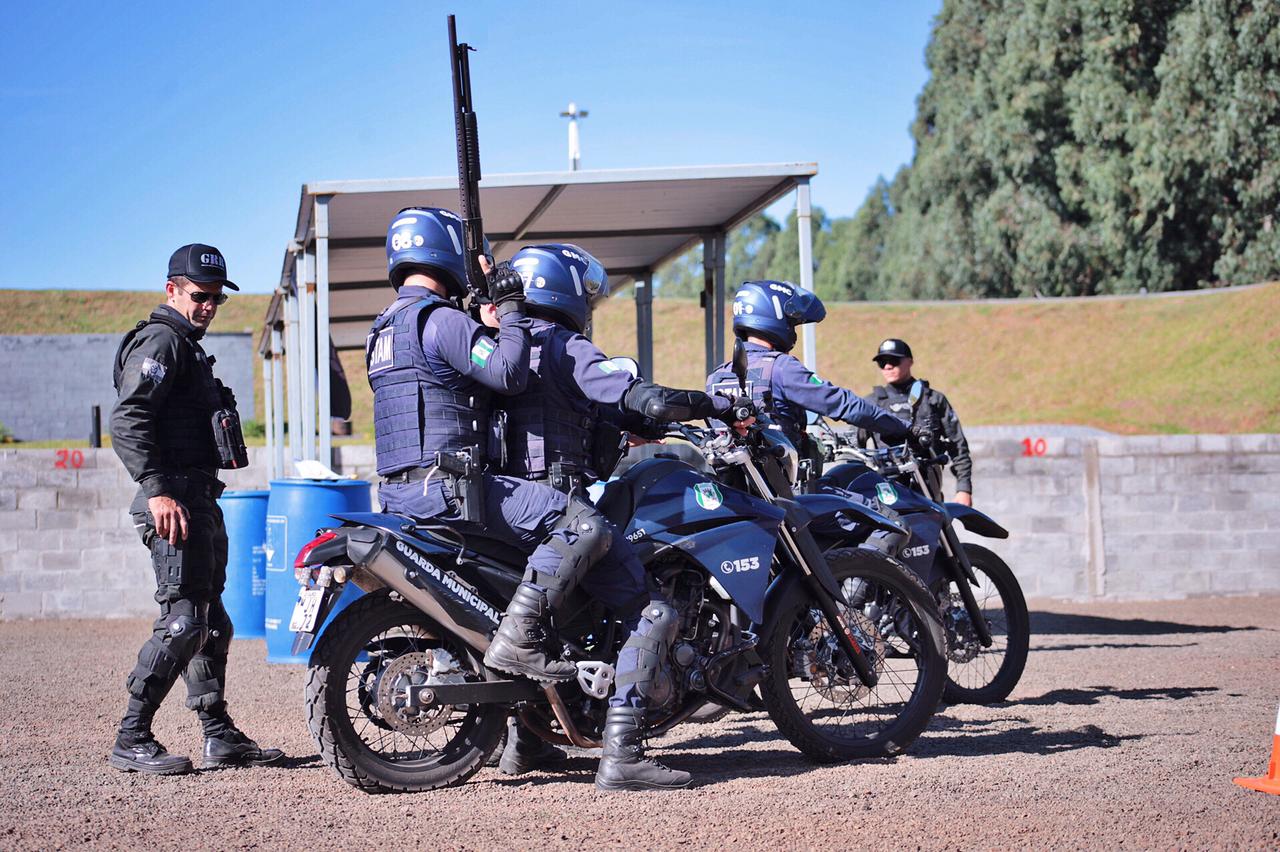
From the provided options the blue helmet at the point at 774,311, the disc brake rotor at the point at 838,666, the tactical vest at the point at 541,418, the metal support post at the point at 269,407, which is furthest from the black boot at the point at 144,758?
the metal support post at the point at 269,407

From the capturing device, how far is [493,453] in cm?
459

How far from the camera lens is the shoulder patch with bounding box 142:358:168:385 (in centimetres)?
499

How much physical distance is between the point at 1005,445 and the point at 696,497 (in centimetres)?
770

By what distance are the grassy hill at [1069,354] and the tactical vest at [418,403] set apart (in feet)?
79.2

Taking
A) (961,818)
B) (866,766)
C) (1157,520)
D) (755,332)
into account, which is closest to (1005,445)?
(1157,520)

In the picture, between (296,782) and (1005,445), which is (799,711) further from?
(1005,445)

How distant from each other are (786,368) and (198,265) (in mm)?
2628

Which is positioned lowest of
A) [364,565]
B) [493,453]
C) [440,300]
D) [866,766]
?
[866,766]

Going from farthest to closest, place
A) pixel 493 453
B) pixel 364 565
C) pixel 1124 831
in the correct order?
pixel 493 453
pixel 364 565
pixel 1124 831

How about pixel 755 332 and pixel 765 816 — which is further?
pixel 755 332

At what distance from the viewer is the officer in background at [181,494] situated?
498 cm

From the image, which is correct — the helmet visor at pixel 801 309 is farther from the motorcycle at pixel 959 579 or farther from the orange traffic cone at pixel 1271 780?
the orange traffic cone at pixel 1271 780

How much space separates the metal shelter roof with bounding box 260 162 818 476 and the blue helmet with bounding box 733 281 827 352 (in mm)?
2047

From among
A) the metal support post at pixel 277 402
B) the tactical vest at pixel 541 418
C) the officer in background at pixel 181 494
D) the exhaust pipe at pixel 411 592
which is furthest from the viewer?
the metal support post at pixel 277 402
